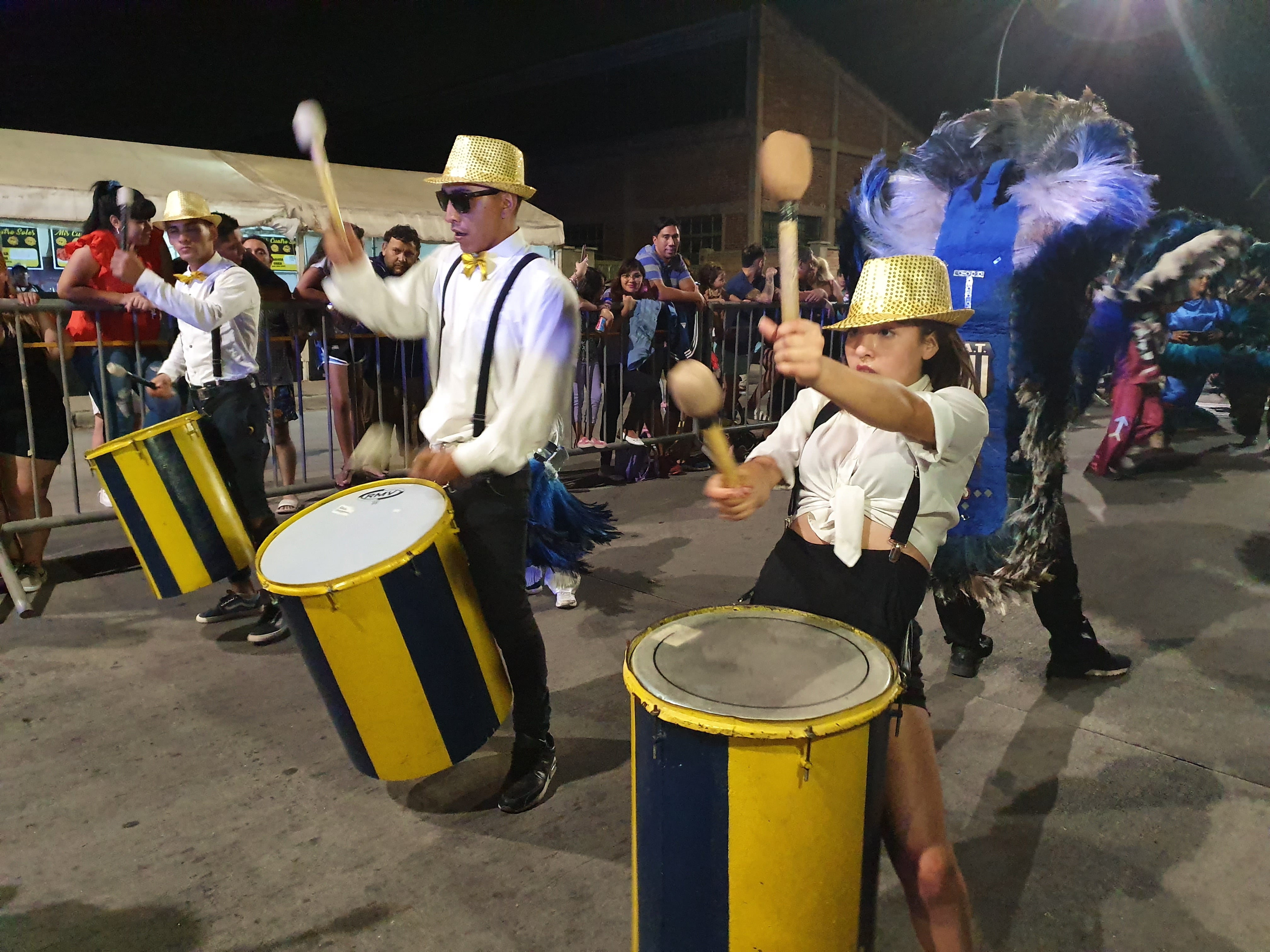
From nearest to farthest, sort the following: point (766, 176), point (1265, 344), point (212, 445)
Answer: point (766, 176) → point (212, 445) → point (1265, 344)

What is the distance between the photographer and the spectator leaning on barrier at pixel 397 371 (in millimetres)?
5402

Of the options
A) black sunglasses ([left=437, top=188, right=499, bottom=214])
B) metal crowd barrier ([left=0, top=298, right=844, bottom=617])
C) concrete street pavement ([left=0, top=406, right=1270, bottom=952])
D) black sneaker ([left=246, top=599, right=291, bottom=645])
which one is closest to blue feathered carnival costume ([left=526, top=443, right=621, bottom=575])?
concrete street pavement ([left=0, top=406, right=1270, bottom=952])

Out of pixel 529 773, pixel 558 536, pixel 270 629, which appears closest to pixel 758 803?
pixel 529 773

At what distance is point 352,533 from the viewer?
253cm

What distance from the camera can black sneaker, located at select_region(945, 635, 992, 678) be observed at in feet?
11.8

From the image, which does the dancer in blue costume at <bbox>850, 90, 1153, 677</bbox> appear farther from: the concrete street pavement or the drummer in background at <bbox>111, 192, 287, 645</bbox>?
the drummer in background at <bbox>111, 192, 287, 645</bbox>

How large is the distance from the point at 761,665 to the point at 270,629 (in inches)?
115

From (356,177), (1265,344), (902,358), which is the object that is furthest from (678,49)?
(902,358)

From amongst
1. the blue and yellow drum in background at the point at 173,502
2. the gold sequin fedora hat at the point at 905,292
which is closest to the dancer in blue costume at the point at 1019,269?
the gold sequin fedora hat at the point at 905,292

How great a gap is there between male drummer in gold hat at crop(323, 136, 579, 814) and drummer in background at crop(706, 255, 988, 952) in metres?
0.72

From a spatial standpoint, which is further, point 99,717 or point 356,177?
point 356,177

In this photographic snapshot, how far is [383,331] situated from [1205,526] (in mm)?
5777

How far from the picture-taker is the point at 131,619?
4098 millimetres

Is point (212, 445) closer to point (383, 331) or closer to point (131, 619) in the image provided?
point (131, 619)
